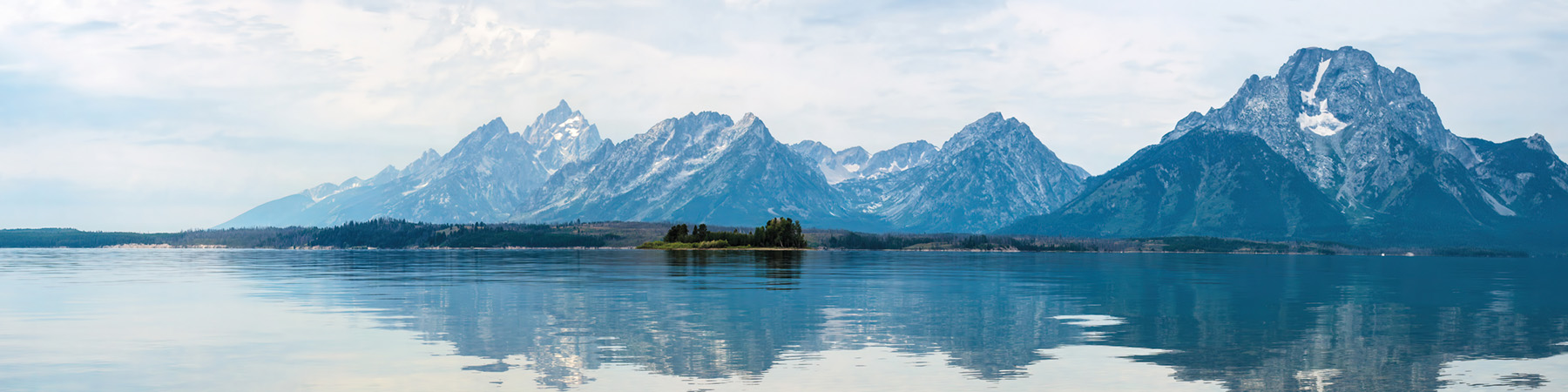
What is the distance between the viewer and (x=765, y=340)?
61312 mm

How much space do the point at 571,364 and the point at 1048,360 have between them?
22.7 meters

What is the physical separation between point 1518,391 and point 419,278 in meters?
126

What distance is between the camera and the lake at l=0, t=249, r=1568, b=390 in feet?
151

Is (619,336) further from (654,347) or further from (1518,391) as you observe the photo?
(1518,391)

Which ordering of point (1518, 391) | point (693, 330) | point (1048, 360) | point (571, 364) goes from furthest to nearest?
point (693, 330) → point (1048, 360) → point (571, 364) → point (1518, 391)

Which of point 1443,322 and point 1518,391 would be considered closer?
point 1518,391

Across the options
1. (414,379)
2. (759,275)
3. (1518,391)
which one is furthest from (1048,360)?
(759,275)

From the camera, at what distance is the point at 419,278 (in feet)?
471

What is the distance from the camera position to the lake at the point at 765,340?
46.2 m

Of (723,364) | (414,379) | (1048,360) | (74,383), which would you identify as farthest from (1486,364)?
(74,383)

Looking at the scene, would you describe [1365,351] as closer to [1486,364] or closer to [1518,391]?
[1486,364]

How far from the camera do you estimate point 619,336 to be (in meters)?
62.0

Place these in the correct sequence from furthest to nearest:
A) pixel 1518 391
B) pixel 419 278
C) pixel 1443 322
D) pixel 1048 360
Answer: pixel 419 278 < pixel 1443 322 < pixel 1048 360 < pixel 1518 391

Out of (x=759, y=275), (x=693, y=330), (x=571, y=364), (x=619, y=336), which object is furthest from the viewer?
(x=759, y=275)
